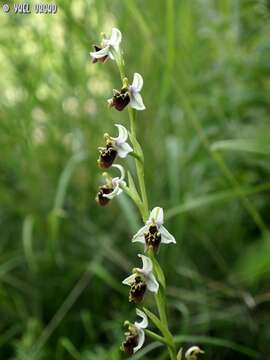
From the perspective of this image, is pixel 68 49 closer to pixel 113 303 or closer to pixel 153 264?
pixel 113 303

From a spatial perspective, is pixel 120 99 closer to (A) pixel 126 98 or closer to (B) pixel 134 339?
(A) pixel 126 98

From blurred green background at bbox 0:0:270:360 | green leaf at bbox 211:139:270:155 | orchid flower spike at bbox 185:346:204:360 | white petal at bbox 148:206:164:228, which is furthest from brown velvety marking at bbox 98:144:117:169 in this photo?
blurred green background at bbox 0:0:270:360

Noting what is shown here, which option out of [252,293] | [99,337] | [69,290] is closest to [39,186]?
[69,290]

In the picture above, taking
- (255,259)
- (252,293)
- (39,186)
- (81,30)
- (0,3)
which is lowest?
(255,259)

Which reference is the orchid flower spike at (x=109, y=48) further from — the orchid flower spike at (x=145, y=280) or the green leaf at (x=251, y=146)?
the green leaf at (x=251, y=146)

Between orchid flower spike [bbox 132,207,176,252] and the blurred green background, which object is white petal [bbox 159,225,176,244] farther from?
the blurred green background

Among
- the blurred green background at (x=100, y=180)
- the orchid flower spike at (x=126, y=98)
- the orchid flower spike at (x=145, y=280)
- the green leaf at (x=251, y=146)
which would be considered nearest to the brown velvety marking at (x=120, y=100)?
the orchid flower spike at (x=126, y=98)
